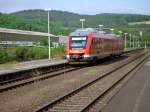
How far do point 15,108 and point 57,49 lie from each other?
43432 millimetres

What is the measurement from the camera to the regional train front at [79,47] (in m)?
32.8

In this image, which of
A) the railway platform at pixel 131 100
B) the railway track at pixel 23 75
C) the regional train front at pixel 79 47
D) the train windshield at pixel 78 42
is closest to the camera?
the railway platform at pixel 131 100

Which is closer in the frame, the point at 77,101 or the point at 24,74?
the point at 77,101

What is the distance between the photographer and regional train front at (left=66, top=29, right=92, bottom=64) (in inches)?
1291

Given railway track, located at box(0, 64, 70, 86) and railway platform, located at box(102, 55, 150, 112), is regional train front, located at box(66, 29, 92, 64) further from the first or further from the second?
railway platform, located at box(102, 55, 150, 112)

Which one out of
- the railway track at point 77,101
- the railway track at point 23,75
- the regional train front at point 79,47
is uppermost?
the regional train front at point 79,47

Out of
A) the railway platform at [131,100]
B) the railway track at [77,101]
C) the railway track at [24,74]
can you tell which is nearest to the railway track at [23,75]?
the railway track at [24,74]

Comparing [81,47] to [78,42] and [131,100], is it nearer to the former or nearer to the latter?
[78,42]

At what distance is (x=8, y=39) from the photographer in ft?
269

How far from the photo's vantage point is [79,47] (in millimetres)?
33062

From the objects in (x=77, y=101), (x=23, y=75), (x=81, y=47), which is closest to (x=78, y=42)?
(x=81, y=47)

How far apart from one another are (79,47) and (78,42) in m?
0.51

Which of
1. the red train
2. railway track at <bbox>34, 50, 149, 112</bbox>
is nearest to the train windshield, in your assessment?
the red train

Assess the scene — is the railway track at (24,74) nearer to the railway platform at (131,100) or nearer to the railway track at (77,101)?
the railway track at (77,101)
